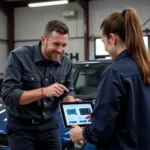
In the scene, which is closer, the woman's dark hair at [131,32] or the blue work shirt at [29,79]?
the woman's dark hair at [131,32]

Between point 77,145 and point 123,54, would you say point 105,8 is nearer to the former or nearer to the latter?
point 77,145

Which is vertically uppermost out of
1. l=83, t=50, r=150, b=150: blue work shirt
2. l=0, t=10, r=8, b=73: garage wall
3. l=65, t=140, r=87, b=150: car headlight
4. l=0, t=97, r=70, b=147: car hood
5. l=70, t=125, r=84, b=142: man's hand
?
l=0, t=10, r=8, b=73: garage wall

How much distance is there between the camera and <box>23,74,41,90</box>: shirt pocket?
2.35 meters

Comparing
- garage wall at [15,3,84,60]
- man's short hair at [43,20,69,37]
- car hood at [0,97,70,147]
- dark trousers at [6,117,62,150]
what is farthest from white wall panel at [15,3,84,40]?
dark trousers at [6,117,62,150]

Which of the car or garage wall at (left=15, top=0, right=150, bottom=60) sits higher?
garage wall at (left=15, top=0, right=150, bottom=60)

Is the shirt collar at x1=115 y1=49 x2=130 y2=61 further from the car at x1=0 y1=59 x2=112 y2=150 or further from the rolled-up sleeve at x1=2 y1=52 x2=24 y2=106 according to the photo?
the car at x1=0 y1=59 x2=112 y2=150

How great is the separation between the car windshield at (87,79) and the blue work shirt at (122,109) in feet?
7.70

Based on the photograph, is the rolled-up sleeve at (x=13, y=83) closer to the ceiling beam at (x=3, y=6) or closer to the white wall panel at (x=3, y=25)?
the white wall panel at (x=3, y=25)

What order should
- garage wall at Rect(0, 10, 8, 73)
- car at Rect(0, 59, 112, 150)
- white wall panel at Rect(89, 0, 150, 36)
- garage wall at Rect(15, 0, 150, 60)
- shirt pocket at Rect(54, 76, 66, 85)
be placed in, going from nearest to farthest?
shirt pocket at Rect(54, 76, 66, 85) → car at Rect(0, 59, 112, 150) → white wall panel at Rect(89, 0, 150, 36) → garage wall at Rect(15, 0, 150, 60) → garage wall at Rect(0, 10, 8, 73)

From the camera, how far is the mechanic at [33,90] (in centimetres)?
228

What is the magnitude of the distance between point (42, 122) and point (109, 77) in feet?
3.42

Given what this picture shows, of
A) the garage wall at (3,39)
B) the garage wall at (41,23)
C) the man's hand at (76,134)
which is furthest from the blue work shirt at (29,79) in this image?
the garage wall at (3,39)

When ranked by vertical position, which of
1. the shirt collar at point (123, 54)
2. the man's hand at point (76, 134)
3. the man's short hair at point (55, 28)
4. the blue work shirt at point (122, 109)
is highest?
the man's short hair at point (55, 28)

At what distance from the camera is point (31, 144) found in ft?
7.72
